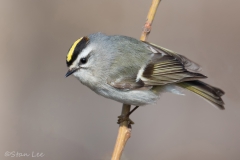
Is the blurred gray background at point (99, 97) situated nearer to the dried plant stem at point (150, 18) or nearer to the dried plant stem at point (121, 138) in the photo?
the dried plant stem at point (121, 138)

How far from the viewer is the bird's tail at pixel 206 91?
2621 millimetres

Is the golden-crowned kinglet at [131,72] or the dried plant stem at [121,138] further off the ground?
the golden-crowned kinglet at [131,72]

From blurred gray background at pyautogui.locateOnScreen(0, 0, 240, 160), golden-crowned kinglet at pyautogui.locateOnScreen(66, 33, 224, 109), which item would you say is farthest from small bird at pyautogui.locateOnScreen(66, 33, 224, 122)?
blurred gray background at pyautogui.locateOnScreen(0, 0, 240, 160)

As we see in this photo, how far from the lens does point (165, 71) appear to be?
102 inches

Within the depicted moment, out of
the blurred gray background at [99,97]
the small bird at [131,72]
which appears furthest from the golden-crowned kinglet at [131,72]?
the blurred gray background at [99,97]

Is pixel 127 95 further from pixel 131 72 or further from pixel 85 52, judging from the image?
pixel 85 52

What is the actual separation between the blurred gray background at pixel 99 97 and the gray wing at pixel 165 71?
3.73 ft

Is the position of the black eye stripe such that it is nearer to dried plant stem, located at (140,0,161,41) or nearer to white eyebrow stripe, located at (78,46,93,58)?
white eyebrow stripe, located at (78,46,93,58)

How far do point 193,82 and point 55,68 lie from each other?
1.77 m

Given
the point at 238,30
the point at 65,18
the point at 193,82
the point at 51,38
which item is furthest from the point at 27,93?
the point at 238,30

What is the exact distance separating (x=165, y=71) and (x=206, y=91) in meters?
0.31

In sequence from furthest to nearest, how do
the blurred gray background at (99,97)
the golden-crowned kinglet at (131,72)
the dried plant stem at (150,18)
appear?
the blurred gray background at (99,97) → the dried plant stem at (150,18) → the golden-crowned kinglet at (131,72)

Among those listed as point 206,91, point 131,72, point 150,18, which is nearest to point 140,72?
point 131,72

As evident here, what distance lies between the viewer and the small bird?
2461 millimetres
